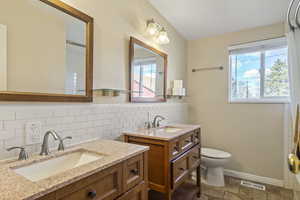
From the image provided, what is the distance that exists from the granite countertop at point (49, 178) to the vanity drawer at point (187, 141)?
2.19 feet

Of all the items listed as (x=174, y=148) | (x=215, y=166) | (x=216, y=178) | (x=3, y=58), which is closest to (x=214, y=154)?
(x=215, y=166)

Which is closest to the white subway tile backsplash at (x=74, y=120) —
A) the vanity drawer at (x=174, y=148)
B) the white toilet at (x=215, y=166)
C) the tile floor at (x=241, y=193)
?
the vanity drawer at (x=174, y=148)

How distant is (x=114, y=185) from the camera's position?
96cm

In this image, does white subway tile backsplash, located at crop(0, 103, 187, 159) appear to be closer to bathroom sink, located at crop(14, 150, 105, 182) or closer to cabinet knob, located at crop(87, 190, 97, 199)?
bathroom sink, located at crop(14, 150, 105, 182)

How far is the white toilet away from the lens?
2.30 meters

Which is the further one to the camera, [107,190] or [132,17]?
[132,17]

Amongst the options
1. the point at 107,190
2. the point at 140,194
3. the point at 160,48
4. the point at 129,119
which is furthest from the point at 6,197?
the point at 160,48

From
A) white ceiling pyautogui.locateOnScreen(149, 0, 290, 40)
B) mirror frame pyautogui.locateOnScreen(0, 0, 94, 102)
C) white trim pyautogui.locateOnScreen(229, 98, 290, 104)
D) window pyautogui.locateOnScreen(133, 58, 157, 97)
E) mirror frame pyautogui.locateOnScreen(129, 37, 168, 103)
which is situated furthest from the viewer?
white trim pyautogui.locateOnScreen(229, 98, 290, 104)

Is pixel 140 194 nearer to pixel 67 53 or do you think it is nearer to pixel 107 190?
pixel 107 190

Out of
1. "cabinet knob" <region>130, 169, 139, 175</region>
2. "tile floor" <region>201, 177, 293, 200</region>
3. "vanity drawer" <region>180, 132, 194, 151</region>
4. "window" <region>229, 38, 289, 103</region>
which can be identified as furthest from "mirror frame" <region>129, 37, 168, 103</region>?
"tile floor" <region>201, 177, 293, 200</region>

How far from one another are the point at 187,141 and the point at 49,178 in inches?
55.6

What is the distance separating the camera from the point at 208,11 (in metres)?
2.25

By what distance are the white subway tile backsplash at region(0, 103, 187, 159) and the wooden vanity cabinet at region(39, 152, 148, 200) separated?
521mm

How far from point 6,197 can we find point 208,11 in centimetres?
256
